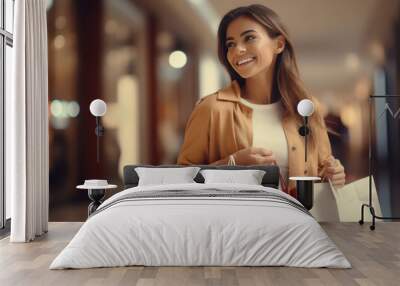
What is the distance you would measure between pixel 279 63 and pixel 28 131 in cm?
324

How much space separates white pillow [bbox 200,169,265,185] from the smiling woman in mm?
611

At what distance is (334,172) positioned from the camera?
7125 mm

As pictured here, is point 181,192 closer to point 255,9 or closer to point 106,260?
point 106,260

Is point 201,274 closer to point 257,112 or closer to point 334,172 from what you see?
point 257,112

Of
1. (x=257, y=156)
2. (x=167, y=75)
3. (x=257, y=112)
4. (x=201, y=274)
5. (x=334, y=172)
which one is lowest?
(x=201, y=274)

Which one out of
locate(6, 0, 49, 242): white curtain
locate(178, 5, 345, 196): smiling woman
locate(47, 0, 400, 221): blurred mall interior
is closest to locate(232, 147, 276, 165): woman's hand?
locate(178, 5, 345, 196): smiling woman

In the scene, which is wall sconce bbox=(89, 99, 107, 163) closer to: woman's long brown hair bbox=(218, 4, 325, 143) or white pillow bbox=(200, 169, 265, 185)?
white pillow bbox=(200, 169, 265, 185)

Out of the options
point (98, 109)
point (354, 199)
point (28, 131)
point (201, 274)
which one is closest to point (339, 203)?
point (354, 199)

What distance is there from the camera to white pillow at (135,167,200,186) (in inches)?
253

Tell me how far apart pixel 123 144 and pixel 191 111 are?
38.2 inches

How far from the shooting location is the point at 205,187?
214 inches

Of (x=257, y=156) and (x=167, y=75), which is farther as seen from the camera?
(x=167, y=75)

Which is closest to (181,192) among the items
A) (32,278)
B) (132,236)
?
(132,236)

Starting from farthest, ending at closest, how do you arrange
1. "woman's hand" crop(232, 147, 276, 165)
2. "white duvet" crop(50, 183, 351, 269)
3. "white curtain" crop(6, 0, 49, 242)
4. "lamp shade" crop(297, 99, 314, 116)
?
"woman's hand" crop(232, 147, 276, 165) < "lamp shade" crop(297, 99, 314, 116) < "white curtain" crop(6, 0, 49, 242) < "white duvet" crop(50, 183, 351, 269)
